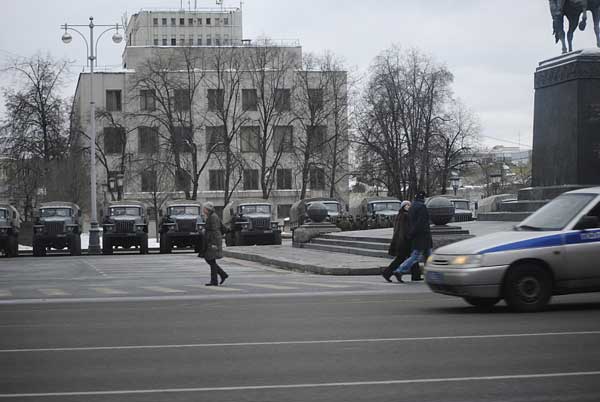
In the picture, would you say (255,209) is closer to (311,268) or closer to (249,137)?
(311,268)

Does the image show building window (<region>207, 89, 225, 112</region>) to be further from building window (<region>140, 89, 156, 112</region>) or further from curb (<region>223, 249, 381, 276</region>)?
curb (<region>223, 249, 381, 276</region>)

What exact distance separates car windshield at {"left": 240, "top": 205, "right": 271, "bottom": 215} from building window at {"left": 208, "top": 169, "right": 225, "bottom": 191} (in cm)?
4399

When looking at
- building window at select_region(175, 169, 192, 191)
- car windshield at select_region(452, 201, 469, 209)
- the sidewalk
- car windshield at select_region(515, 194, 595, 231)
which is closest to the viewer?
car windshield at select_region(515, 194, 595, 231)

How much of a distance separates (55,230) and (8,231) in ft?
7.62

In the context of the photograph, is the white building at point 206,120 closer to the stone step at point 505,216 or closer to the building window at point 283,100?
the building window at point 283,100

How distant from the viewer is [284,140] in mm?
81312

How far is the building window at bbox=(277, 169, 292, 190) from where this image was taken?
9406cm

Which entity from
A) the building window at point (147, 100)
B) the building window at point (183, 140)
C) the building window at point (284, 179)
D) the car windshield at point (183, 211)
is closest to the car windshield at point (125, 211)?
the car windshield at point (183, 211)

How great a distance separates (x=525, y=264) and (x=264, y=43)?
7116cm

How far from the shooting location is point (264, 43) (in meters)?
84.1

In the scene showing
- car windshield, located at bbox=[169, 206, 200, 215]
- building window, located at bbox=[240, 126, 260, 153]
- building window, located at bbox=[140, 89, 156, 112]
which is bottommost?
car windshield, located at bbox=[169, 206, 200, 215]

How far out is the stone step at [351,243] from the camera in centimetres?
3117

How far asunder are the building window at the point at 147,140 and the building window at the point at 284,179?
13.4 m

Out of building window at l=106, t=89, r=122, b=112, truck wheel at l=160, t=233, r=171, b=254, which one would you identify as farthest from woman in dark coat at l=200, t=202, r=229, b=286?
building window at l=106, t=89, r=122, b=112
